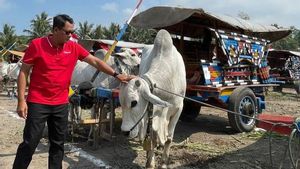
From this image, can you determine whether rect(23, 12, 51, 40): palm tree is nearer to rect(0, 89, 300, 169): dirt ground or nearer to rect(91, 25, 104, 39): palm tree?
rect(91, 25, 104, 39): palm tree

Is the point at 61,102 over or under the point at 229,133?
over

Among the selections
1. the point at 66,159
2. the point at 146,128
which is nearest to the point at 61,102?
the point at 146,128

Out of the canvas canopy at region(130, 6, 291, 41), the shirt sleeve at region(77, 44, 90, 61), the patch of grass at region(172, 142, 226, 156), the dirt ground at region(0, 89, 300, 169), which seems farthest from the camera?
the canvas canopy at region(130, 6, 291, 41)

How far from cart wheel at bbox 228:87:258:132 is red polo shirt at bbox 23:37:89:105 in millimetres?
4032

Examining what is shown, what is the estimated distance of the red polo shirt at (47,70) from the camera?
3.87 m

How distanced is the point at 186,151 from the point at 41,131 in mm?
2858

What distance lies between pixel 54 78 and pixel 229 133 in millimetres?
4602

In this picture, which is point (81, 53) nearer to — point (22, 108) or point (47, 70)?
point (47, 70)

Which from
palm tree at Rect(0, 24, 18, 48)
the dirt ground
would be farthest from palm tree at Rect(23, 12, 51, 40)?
the dirt ground

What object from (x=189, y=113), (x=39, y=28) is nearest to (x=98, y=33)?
(x=39, y=28)

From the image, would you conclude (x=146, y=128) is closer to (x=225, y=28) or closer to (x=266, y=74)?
(x=225, y=28)

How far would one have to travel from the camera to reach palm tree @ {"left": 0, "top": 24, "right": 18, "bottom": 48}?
36.6m

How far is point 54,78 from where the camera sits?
156 inches

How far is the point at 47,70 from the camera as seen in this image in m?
3.92
